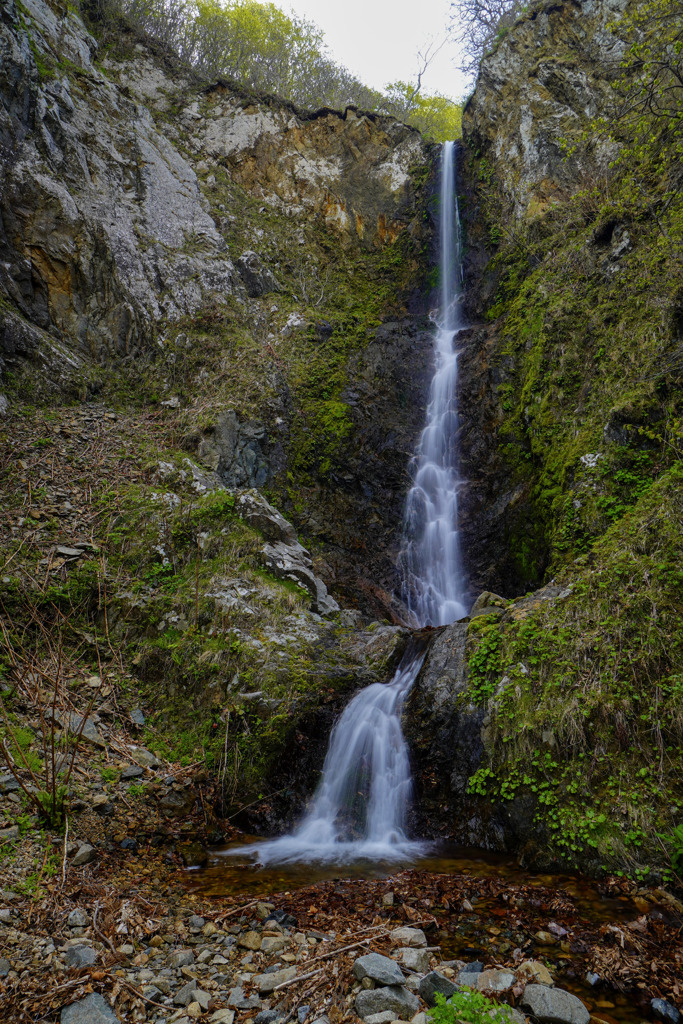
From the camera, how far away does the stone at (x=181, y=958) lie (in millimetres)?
3025

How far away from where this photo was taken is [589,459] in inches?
295

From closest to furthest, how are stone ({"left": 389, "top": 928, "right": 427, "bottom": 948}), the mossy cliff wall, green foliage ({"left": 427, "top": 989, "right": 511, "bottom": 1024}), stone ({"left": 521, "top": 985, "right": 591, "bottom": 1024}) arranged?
green foliage ({"left": 427, "top": 989, "right": 511, "bottom": 1024}) < stone ({"left": 521, "top": 985, "right": 591, "bottom": 1024}) < stone ({"left": 389, "top": 928, "right": 427, "bottom": 948}) < the mossy cliff wall

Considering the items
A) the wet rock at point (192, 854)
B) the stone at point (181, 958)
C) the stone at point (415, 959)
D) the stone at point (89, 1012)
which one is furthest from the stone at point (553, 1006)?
the wet rock at point (192, 854)

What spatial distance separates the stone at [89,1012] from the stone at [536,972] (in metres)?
2.10

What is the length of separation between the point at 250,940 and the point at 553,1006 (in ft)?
5.82

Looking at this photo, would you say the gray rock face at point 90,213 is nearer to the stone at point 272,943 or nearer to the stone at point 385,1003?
the stone at point 272,943

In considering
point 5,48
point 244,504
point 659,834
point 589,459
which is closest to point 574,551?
point 589,459

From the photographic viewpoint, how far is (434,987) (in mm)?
2615

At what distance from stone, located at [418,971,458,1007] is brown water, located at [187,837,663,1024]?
0.55 meters

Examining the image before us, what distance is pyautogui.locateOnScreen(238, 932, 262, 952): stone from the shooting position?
323 centimetres

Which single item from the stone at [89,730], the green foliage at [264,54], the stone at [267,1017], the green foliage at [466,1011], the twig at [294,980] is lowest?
the stone at [267,1017]

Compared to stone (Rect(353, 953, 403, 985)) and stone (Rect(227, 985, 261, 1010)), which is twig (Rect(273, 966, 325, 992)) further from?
stone (Rect(353, 953, 403, 985))

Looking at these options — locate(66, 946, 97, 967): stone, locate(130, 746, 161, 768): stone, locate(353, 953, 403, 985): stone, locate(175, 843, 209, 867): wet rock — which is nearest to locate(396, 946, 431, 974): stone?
locate(353, 953, 403, 985): stone

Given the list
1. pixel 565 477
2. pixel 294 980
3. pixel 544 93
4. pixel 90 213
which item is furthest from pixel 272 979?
pixel 544 93
